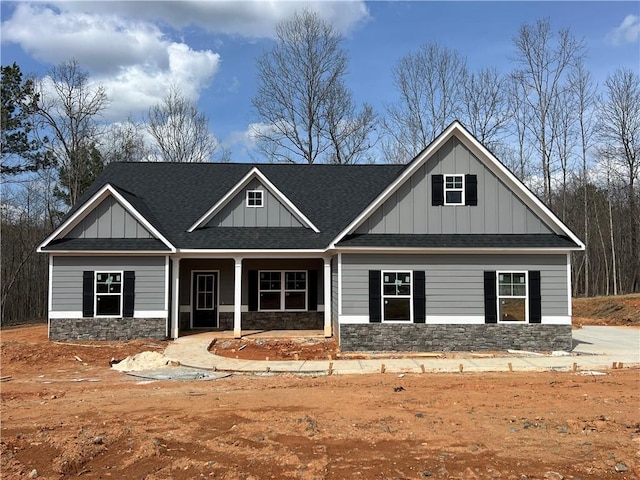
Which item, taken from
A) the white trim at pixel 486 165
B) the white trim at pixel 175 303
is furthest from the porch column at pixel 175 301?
the white trim at pixel 486 165

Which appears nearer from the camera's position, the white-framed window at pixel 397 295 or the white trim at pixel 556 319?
the white trim at pixel 556 319

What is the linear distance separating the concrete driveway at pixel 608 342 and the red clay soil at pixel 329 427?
293cm

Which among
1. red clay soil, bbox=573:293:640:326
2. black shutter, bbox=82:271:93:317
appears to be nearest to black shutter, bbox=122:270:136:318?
black shutter, bbox=82:271:93:317

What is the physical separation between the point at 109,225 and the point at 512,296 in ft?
43.0

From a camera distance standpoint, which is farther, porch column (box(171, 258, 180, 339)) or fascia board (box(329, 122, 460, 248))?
porch column (box(171, 258, 180, 339))

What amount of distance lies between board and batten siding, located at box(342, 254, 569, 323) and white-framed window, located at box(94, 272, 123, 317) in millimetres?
7543

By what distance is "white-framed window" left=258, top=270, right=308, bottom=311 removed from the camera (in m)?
18.6

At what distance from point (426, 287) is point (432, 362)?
2340 millimetres

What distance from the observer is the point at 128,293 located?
52.9ft

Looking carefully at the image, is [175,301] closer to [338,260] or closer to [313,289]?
[313,289]

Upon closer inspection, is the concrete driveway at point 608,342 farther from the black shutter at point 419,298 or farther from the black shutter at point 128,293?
the black shutter at point 128,293

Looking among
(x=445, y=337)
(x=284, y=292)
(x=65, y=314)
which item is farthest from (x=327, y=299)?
(x=65, y=314)

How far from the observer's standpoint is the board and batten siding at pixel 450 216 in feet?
48.6

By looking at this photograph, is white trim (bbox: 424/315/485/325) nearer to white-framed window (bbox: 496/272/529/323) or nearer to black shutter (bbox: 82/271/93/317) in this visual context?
white-framed window (bbox: 496/272/529/323)
